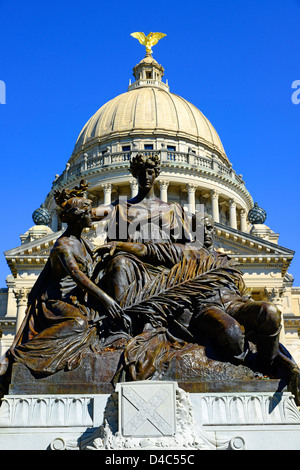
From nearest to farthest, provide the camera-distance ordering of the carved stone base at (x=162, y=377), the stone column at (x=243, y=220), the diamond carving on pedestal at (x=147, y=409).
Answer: the diamond carving on pedestal at (x=147, y=409) < the carved stone base at (x=162, y=377) < the stone column at (x=243, y=220)

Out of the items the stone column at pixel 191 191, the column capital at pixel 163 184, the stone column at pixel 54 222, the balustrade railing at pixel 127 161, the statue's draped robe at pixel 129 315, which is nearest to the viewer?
the statue's draped robe at pixel 129 315

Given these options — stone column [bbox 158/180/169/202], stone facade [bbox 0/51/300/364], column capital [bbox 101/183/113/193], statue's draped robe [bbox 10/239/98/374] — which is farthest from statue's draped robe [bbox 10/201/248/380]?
column capital [bbox 101/183/113/193]

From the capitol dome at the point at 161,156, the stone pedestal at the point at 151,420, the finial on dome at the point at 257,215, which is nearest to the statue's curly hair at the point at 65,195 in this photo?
the stone pedestal at the point at 151,420

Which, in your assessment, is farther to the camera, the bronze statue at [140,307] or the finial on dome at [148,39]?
the finial on dome at [148,39]

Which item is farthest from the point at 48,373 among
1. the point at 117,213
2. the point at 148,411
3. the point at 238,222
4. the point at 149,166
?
the point at 238,222

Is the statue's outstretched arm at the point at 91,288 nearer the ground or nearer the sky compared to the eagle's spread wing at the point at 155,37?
nearer the ground

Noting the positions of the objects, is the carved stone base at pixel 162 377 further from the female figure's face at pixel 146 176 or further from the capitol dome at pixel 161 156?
the capitol dome at pixel 161 156

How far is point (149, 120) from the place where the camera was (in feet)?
225

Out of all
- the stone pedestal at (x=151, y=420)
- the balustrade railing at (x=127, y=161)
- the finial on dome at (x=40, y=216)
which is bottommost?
the stone pedestal at (x=151, y=420)

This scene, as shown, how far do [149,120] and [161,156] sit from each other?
7.38 metres

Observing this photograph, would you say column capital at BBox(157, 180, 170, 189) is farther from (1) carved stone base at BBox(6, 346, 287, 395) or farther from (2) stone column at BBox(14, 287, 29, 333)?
(1) carved stone base at BBox(6, 346, 287, 395)

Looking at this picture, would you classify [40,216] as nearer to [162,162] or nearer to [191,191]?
[162,162]

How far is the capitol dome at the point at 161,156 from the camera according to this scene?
63.0 m

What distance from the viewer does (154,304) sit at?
21.6 ft
